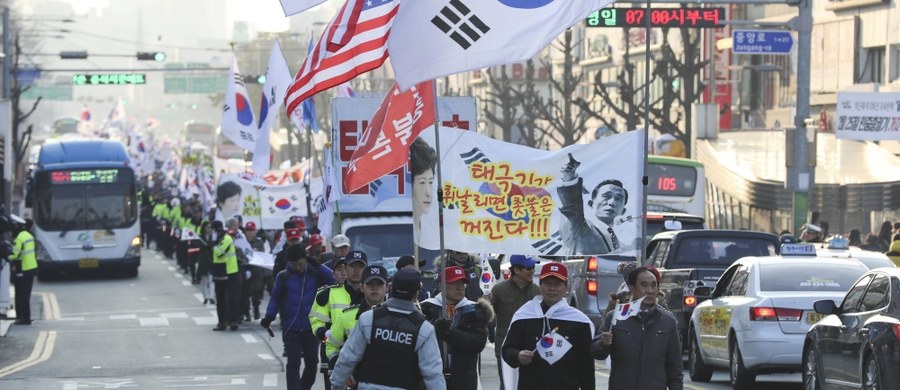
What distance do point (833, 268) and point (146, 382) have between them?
24.0 feet

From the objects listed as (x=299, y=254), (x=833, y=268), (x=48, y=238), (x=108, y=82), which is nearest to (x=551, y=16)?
(x=299, y=254)

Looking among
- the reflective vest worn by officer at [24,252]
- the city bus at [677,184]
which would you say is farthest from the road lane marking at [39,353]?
the city bus at [677,184]

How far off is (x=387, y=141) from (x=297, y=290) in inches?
132

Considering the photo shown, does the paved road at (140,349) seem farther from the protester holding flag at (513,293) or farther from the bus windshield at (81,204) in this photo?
the bus windshield at (81,204)

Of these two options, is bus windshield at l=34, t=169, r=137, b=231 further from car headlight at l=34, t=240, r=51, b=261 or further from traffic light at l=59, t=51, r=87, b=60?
traffic light at l=59, t=51, r=87, b=60

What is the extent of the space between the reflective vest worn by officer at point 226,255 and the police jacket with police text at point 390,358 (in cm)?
1709

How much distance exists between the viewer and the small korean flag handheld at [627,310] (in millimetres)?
11188

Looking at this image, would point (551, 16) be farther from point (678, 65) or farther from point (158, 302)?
point (678, 65)

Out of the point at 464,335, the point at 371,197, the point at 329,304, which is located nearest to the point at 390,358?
the point at 464,335

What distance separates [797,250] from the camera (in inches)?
744

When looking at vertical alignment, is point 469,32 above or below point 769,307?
above

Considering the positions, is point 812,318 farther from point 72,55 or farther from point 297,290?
point 72,55

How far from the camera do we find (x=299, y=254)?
16.4 metres

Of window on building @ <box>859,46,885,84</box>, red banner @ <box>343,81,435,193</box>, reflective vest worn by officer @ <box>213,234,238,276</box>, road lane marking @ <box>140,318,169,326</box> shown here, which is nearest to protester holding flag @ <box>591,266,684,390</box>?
red banner @ <box>343,81,435,193</box>
